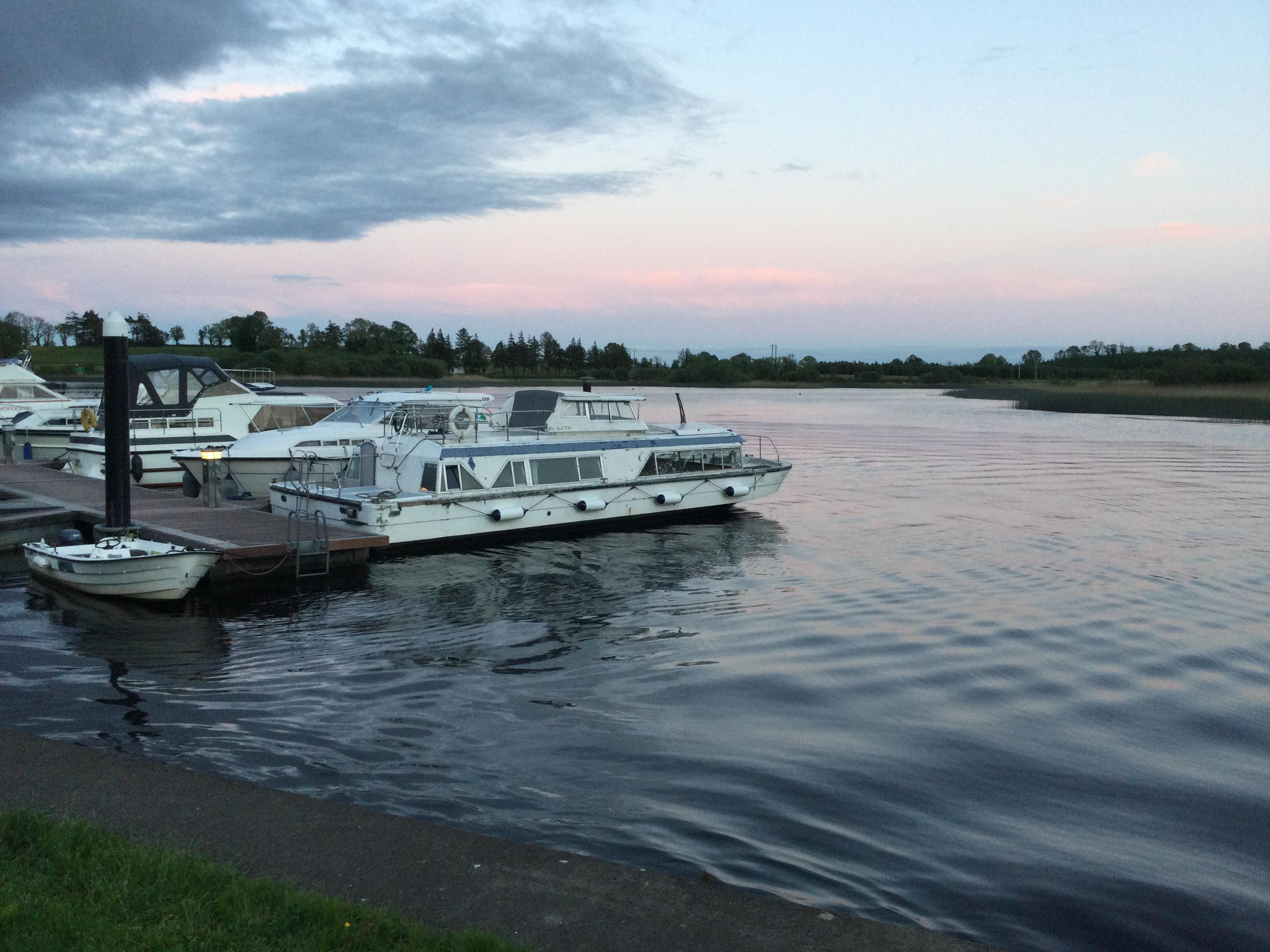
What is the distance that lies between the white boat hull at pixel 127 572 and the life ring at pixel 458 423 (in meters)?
7.46

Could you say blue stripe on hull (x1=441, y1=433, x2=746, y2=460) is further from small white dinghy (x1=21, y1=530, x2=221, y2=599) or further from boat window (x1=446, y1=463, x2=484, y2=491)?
small white dinghy (x1=21, y1=530, x2=221, y2=599)

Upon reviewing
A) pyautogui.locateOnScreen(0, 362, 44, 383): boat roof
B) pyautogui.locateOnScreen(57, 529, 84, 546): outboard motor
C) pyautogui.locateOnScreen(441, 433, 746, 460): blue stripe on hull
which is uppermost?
pyautogui.locateOnScreen(0, 362, 44, 383): boat roof

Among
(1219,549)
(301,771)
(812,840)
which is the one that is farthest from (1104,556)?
(301,771)

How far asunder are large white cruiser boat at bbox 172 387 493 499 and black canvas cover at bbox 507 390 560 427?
1.12m

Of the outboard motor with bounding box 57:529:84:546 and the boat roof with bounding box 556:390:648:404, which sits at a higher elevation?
the boat roof with bounding box 556:390:648:404

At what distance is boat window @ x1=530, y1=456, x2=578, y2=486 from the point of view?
2436 cm

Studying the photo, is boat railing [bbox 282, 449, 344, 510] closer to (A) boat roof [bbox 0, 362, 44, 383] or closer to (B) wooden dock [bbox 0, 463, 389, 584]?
(B) wooden dock [bbox 0, 463, 389, 584]

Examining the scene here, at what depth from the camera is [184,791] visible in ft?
24.7

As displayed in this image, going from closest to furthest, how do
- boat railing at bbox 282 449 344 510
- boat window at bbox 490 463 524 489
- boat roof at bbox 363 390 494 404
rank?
1. boat railing at bbox 282 449 344 510
2. boat window at bbox 490 463 524 489
3. boat roof at bbox 363 390 494 404

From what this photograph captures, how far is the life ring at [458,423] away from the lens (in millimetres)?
24000

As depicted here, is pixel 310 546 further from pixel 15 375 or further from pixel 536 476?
pixel 15 375

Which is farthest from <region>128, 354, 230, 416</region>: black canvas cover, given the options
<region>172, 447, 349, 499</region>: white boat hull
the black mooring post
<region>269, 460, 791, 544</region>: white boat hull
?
the black mooring post

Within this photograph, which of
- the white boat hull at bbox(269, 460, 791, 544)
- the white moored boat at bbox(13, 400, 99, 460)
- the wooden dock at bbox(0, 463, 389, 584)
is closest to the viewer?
the wooden dock at bbox(0, 463, 389, 584)

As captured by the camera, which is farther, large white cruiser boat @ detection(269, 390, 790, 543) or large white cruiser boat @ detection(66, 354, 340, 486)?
large white cruiser boat @ detection(66, 354, 340, 486)
